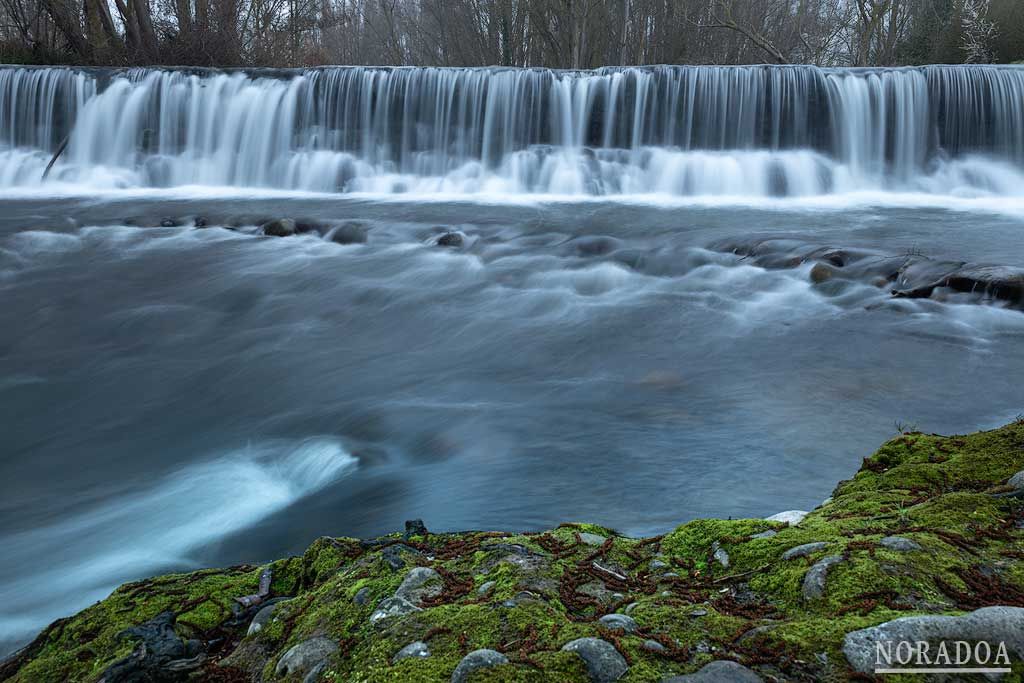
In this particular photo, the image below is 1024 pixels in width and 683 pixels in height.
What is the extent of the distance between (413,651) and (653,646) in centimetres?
55

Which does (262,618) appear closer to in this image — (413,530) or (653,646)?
(413,530)

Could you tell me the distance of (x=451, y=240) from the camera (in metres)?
11.4

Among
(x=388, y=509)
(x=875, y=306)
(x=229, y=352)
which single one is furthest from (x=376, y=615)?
(x=875, y=306)

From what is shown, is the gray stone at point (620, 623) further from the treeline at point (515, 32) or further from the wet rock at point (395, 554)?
the treeline at point (515, 32)

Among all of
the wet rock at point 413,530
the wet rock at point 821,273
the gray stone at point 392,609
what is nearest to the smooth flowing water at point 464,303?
the wet rock at point 821,273

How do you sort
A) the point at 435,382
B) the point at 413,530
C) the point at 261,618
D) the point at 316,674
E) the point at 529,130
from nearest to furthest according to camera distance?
1. the point at 316,674
2. the point at 261,618
3. the point at 413,530
4. the point at 435,382
5. the point at 529,130

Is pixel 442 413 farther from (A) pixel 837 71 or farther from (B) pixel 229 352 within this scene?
(A) pixel 837 71

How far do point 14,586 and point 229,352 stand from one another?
150 inches

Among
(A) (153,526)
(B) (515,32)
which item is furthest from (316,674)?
(B) (515,32)

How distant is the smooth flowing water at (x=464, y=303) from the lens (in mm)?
4793

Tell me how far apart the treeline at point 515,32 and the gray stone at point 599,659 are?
71.8 ft

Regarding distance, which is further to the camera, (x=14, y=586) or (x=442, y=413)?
(x=442, y=413)

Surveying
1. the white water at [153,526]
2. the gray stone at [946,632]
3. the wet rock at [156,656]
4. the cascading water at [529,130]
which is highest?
the cascading water at [529,130]

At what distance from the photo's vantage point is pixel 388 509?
456 cm
